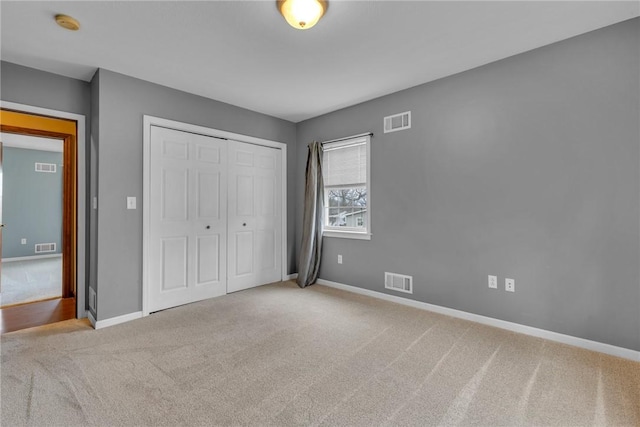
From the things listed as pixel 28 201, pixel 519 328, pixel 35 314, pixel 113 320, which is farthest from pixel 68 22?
pixel 28 201

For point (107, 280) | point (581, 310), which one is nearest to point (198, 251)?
point (107, 280)

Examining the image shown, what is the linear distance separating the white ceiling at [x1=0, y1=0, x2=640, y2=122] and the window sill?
5.91 feet

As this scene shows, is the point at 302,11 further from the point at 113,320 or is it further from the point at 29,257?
the point at 29,257

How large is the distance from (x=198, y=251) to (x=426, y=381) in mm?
2808

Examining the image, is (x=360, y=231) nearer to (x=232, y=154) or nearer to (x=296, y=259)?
(x=296, y=259)

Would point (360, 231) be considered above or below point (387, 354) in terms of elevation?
above

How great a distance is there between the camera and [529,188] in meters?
2.61

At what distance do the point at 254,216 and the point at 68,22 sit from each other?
2655mm

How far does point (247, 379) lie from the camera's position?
1960 millimetres

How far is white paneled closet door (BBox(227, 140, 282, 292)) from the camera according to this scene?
13.0 ft

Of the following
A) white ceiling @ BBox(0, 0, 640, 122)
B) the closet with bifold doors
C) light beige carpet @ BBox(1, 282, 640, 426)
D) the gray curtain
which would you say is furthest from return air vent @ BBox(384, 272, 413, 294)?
white ceiling @ BBox(0, 0, 640, 122)

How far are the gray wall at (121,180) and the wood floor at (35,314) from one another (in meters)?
0.70

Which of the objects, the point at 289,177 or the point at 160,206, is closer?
the point at 160,206

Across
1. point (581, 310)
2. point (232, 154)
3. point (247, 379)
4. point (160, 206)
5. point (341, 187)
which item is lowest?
point (247, 379)
